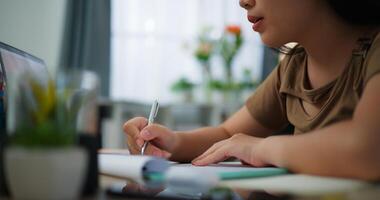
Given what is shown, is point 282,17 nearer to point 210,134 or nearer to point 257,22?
point 257,22

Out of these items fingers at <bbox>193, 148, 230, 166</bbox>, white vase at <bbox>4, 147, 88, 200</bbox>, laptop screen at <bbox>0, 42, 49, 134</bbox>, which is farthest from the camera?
fingers at <bbox>193, 148, 230, 166</bbox>

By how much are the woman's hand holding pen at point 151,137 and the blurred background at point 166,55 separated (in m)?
2.16

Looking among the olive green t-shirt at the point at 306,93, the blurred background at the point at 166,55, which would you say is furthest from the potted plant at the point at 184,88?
A: the olive green t-shirt at the point at 306,93

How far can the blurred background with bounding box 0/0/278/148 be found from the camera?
10.5 feet

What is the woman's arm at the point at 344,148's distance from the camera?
50 centimetres

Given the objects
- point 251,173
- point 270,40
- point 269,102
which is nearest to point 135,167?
point 251,173

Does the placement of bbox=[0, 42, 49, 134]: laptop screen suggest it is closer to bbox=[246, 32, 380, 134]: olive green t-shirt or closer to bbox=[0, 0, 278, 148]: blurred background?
bbox=[246, 32, 380, 134]: olive green t-shirt

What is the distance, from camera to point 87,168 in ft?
1.21

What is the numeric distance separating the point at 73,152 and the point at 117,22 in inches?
126

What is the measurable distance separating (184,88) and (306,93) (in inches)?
96.6

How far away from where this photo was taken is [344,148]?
51 centimetres

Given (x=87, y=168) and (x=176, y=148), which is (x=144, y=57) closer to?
(x=176, y=148)

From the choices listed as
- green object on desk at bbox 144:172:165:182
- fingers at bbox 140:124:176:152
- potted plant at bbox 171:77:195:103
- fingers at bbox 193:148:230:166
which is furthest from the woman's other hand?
potted plant at bbox 171:77:195:103

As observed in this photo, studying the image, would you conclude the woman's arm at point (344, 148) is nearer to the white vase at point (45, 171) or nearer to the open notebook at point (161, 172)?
the open notebook at point (161, 172)
